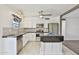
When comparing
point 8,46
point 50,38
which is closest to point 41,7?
point 50,38

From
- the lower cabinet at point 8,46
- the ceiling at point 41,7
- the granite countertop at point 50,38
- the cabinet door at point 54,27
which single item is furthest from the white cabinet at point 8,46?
the cabinet door at point 54,27

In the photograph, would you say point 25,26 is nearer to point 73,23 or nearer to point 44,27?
point 44,27

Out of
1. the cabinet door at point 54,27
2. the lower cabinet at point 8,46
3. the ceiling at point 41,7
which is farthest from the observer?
the cabinet door at point 54,27

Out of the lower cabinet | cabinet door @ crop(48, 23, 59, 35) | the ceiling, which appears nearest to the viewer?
the lower cabinet

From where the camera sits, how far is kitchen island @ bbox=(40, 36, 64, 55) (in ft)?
21.8

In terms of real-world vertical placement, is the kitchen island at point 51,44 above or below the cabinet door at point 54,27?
below

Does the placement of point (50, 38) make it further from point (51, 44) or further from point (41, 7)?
point (41, 7)

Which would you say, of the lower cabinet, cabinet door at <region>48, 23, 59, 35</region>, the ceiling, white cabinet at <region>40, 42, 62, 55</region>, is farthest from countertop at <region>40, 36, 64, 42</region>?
cabinet door at <region>48, 23, 59, 35</region>

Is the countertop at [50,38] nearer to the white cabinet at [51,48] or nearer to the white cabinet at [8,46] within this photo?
the white cabinet at [51,48]

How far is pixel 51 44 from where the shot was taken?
6.61 meters

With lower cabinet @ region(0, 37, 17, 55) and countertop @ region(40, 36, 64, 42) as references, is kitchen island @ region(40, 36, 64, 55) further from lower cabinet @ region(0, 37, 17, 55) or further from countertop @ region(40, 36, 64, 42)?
lower cabinet @ region(0, 37, 17, 55)

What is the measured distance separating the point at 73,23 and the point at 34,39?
3.75 meters

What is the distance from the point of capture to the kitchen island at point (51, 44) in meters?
6.64
